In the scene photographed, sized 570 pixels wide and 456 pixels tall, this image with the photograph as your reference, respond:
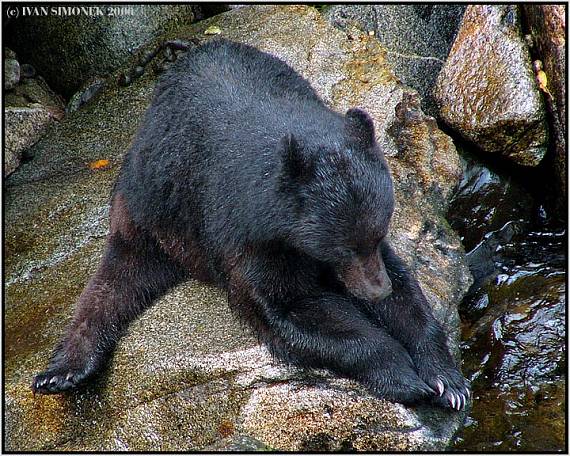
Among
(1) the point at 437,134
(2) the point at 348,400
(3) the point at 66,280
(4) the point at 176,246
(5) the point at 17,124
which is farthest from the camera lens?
(5) the point at 17,124

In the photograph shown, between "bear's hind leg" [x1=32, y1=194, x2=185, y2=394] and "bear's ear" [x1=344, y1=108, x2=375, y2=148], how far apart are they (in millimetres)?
2031

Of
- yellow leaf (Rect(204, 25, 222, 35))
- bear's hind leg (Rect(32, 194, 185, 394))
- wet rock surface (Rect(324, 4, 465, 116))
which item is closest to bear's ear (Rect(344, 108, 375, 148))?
bear's hind leg (Rect(32, 194, 185, 394))

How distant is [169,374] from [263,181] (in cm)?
Result: 156

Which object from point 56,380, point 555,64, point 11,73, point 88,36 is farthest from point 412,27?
point 56,380

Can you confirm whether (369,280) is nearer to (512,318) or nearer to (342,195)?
(342,195)

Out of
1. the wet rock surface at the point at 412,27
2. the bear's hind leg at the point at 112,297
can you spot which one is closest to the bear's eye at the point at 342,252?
the bear's hind leg at the point at 112,297

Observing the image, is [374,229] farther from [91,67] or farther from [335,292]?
[91,67]

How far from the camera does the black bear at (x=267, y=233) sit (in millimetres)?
5285

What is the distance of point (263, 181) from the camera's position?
5.43 m

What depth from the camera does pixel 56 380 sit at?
6.14 metres

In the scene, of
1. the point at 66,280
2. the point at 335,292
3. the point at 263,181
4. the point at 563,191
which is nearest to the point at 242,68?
the point at 263,181

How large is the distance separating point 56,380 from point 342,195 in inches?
98.8

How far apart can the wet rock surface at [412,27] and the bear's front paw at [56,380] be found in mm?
4976

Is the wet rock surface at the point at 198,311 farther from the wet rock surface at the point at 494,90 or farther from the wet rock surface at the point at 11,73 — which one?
the wet rock surface at the point at 11,73
